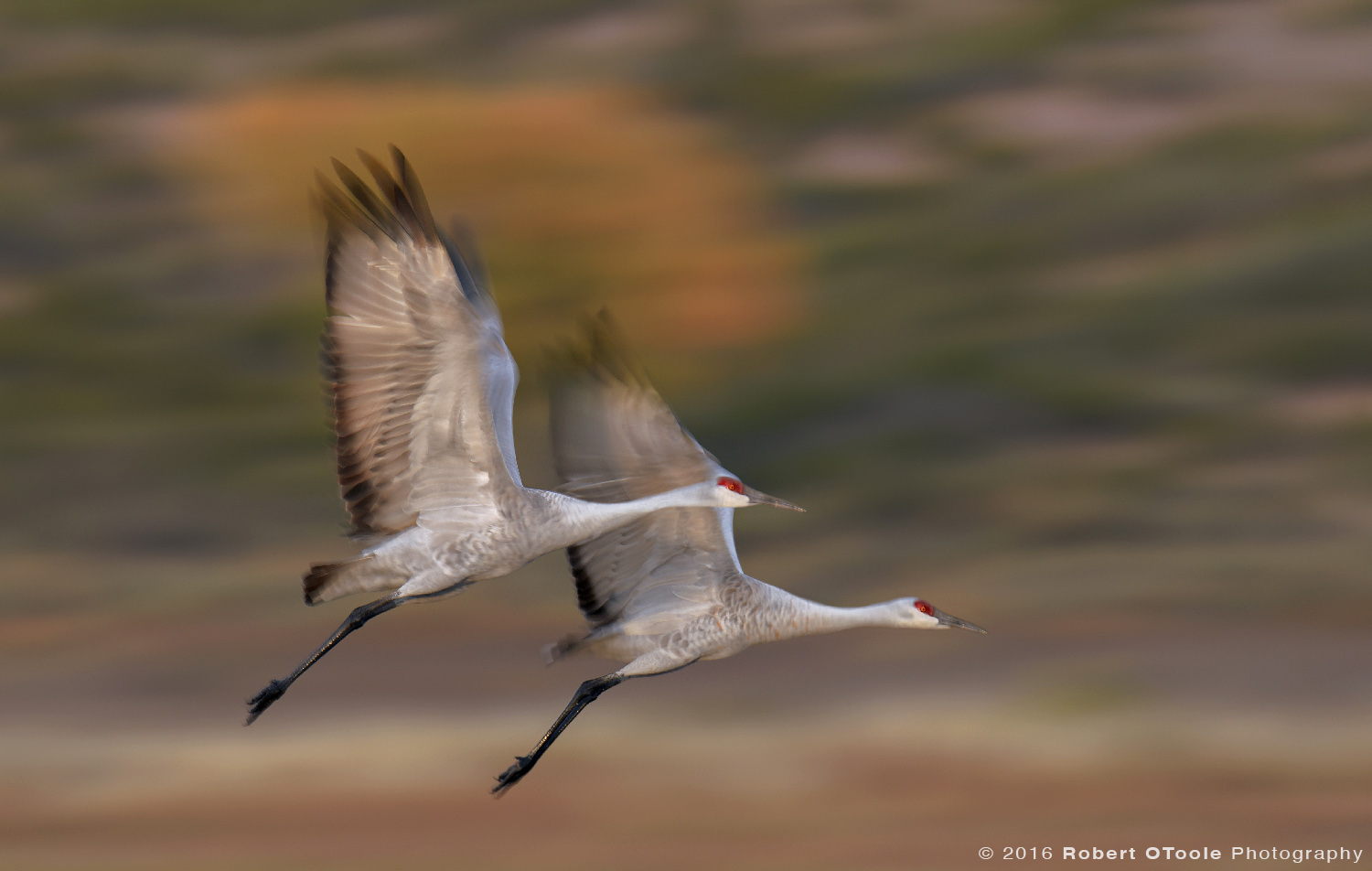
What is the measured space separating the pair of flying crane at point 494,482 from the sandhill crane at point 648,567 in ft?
0.06

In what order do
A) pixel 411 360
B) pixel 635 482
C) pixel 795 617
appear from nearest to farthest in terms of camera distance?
pixel 411 360 → pixel 795 617 → pixel 635 482

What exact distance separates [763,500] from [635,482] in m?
1.42

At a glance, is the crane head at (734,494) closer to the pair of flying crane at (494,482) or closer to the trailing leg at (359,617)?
the pair of flying crane at (494,482)

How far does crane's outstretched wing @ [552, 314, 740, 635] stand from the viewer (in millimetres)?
18500

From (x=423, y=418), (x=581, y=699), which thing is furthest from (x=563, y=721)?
(x=423, y=418)

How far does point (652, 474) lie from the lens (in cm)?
1870

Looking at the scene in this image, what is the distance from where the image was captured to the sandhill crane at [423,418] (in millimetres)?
17547

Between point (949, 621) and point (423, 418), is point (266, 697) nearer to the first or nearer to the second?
point (423, 418)

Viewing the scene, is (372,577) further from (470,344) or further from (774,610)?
(774,610)

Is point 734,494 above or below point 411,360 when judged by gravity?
below

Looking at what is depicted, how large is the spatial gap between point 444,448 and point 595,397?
1.59m

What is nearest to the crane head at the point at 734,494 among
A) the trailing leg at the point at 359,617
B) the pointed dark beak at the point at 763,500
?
the pointed dark beak at the point at 763,500

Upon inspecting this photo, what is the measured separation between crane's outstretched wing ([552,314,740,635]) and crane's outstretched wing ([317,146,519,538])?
1051mm

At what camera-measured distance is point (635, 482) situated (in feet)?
61.6
